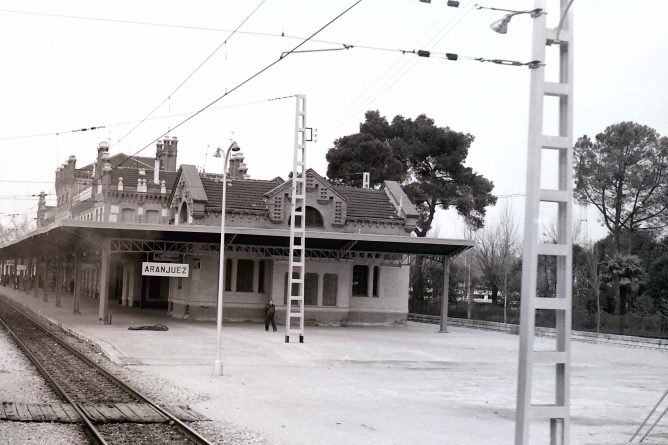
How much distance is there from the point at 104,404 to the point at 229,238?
2137cm

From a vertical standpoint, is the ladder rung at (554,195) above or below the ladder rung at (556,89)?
below

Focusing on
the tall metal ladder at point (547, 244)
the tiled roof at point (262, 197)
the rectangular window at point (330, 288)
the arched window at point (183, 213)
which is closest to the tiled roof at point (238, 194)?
the tiled roof at point (262, 197)

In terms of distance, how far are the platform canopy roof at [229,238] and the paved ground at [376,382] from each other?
3874 millimetres

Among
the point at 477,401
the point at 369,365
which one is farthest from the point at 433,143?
the point at 477,401

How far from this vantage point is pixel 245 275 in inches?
1513

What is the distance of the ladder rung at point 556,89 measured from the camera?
950 centimetres

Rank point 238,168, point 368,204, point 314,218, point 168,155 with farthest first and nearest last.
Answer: point 168,155 → point 238,168 → point 368,204 → point 314,218

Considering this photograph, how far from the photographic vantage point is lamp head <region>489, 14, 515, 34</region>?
9.31 metres

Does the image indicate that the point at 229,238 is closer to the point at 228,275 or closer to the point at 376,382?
the point at 228,275

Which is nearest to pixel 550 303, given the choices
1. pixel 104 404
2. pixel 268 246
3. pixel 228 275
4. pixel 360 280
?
pixel 104 404

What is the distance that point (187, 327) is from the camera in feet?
111

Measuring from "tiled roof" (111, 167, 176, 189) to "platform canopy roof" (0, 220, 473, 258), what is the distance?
20.5 metres

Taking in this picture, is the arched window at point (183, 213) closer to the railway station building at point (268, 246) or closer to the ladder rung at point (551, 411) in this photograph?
the railway station building at point (268, 246)

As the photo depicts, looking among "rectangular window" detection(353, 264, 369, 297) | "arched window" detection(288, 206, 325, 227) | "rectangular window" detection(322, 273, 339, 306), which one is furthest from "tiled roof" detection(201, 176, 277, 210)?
"rectangular window" detection(353, 264, 369, 297)
